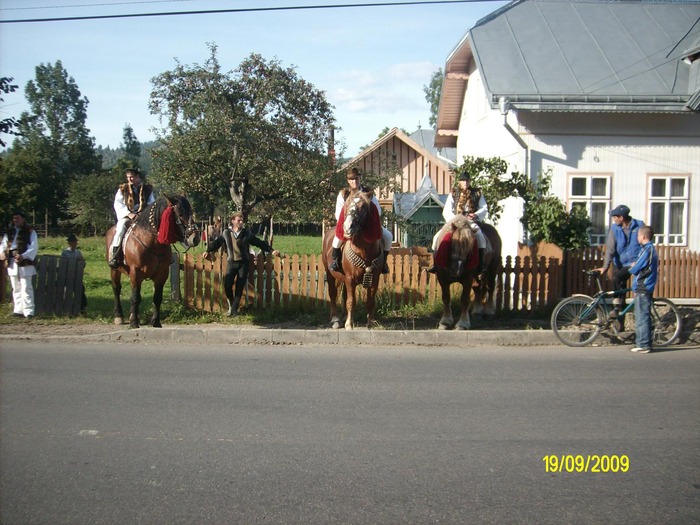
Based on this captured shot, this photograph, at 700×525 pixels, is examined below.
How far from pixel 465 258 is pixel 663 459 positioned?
575cm

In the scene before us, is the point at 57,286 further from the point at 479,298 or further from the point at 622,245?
the point at 622,245

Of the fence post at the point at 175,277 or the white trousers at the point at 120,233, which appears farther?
the fence post at the point at 175,277

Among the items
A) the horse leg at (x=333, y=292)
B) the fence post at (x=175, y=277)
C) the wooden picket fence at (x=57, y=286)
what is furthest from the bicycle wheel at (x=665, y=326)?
the wooden picket fence at (x=57, y=286)

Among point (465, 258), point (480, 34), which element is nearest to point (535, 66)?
point (480, 34)

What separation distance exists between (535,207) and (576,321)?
5.12 meters

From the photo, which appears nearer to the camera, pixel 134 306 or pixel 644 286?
pixel 644 286

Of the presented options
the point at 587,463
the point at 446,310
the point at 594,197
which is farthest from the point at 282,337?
the point at 594,197

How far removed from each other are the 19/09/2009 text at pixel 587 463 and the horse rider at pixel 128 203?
8470 millimetres

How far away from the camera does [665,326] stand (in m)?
10.5

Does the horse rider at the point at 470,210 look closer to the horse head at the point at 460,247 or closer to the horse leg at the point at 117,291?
Result: the horse head at the point at 460,247

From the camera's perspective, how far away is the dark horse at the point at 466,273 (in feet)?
35.4

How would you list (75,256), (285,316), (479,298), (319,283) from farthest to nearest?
(75,256) < (319,283) < (479,298) < (285,316)

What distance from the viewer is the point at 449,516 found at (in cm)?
430

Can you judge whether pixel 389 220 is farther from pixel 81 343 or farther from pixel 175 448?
pixel 175 448
